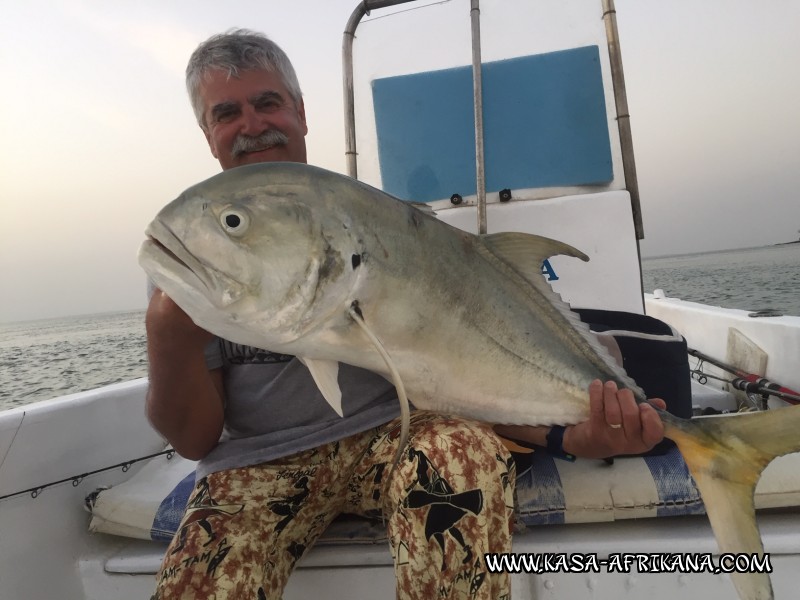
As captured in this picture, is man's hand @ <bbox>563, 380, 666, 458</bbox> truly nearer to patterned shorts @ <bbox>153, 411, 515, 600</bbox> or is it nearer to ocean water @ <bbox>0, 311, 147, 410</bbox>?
patterned shorts @ <bbox>153, 411, 515, 600</bbox>

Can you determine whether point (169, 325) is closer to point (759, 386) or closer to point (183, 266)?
point (183, 266)

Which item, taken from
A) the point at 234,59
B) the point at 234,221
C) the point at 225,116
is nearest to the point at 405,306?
the point at 234,221

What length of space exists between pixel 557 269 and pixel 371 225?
200 centimetres

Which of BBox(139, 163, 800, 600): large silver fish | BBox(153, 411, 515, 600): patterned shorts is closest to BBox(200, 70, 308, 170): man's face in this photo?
BBox(139, 163, 800, 600): large silver fish

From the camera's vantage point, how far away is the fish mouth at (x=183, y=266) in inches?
44.5

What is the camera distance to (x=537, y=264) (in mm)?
1705

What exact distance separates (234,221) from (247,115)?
3.08ft

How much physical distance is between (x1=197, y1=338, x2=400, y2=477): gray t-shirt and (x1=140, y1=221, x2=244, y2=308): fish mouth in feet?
2.40

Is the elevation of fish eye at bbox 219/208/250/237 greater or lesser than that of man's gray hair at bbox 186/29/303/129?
lesser

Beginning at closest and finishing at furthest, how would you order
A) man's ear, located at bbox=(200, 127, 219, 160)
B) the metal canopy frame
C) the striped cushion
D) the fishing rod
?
the striped cushion, man's ear, located at bbox=(200, 127, 219, 160), the fishing rod, the metal canopy frame

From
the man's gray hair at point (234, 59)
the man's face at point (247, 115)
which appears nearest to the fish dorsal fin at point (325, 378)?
the man's face at point (247, 115)

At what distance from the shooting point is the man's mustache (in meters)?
1.95

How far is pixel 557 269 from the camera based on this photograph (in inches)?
121

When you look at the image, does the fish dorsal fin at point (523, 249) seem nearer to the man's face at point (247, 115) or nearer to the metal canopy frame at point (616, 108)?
the man's face at point (247, 115)
